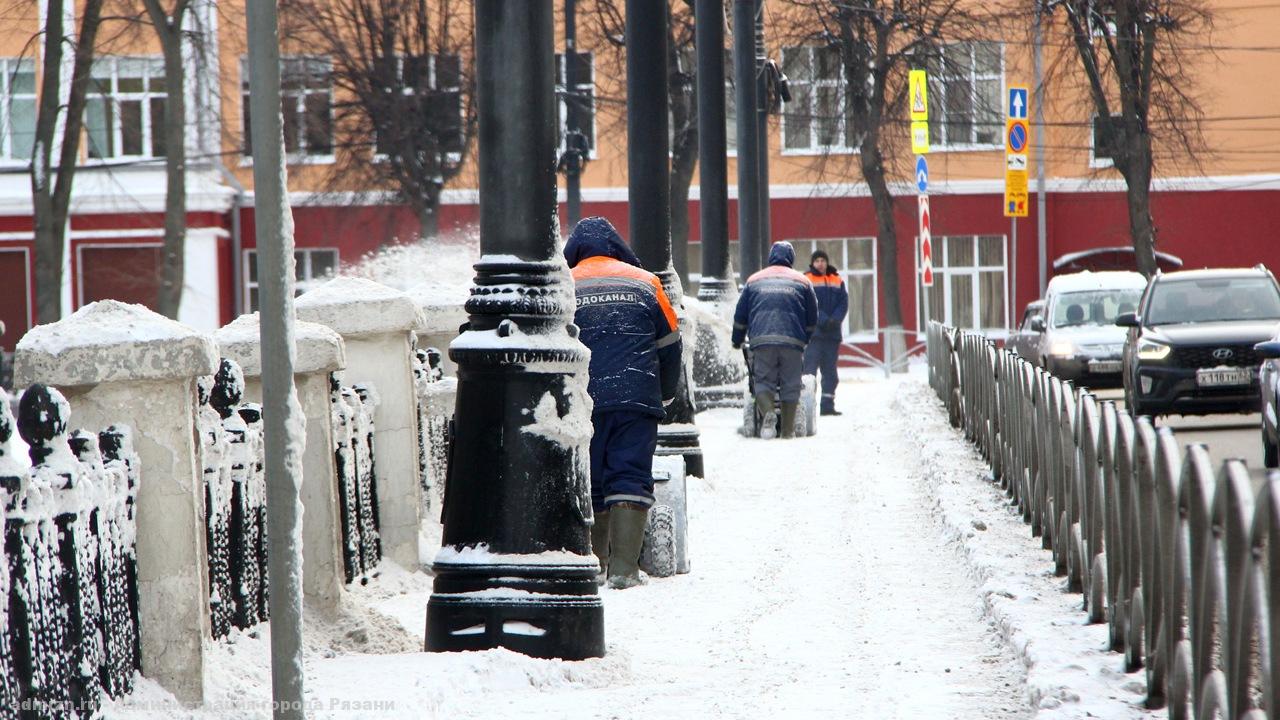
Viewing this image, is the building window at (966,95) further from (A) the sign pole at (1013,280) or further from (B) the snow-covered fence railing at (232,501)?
(B) the snow-covered fence railing at (232,501)

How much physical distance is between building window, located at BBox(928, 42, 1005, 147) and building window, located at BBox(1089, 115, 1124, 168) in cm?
218

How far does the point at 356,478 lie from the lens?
771cm

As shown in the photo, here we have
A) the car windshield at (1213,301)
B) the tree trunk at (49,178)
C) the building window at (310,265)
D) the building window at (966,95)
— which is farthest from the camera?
the building window at (310,265)

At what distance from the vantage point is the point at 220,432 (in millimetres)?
5777

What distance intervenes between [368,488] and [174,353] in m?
Answer: 3.10

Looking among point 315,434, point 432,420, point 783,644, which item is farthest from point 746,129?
point 783,644

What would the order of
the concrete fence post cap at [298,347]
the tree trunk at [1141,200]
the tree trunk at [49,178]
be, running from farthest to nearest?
the tree trunk at [1141,200]
the tree trunk at [49,178]
the concrete fence post cap at [298,347]

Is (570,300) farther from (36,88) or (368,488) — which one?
(36,88)

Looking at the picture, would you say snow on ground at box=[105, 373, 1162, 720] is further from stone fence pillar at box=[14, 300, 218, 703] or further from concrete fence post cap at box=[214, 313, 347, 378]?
concrete fence post cap at box=[214, 313, 347, 378]

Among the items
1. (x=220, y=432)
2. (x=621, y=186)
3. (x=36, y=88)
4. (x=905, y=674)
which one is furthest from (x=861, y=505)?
(x=36, y=88)

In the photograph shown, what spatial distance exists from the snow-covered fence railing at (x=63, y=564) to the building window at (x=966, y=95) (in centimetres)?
3360

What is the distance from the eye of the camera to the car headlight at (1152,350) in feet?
53.6

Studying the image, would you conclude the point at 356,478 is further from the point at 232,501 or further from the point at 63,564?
the point at 63,564

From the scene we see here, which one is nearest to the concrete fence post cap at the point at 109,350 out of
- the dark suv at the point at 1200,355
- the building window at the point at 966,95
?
the dark suv at the point at 1200,355
